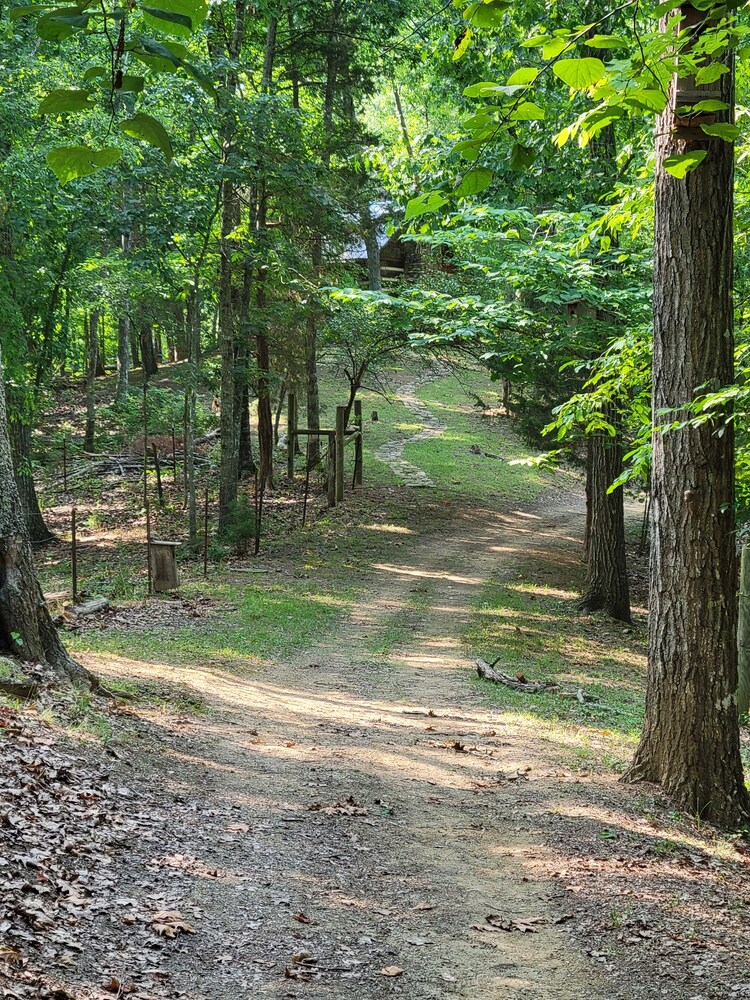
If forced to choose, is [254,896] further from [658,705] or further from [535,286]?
[535,286]

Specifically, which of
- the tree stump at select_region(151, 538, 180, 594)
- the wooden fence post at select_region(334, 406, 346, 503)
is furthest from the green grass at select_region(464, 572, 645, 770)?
the wooden fence post at select_region(334, 406, 346, 503)

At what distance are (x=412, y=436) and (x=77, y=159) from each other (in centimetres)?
3255

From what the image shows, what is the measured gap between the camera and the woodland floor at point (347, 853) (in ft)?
12.0

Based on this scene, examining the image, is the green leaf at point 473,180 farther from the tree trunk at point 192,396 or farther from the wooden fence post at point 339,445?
the wooden fence post at point 339,445

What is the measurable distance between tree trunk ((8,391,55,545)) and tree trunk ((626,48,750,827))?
1195 centimetres

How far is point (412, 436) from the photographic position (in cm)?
3419

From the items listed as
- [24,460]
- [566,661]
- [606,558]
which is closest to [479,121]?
[566,661]

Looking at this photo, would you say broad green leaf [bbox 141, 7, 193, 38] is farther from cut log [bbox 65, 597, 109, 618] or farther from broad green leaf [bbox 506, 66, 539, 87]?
cut log [bbox 65, 597, 109, 618]

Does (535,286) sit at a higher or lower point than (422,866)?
higher

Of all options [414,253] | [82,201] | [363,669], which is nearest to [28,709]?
[363,669]

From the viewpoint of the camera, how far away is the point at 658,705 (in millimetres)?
5973

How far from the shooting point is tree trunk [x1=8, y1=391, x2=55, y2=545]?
15.6 m

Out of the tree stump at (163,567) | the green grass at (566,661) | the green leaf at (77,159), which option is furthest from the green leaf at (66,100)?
the tree stump at (163,567)

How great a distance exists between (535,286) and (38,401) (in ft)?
39.6
